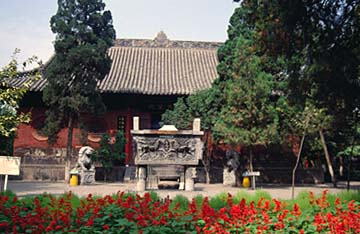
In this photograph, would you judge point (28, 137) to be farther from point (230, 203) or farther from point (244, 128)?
point (230, 203)

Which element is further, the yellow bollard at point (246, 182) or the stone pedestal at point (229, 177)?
the stone pedestal at point (229, 177)

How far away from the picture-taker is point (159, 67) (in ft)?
65.6

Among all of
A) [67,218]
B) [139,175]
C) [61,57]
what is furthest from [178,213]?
[61,57]

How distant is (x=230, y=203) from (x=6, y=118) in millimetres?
7258

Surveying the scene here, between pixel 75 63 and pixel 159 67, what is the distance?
6147mm

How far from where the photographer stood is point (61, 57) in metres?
14.7

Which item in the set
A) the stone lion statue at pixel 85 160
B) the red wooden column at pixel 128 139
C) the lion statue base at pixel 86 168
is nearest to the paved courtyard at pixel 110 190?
the lion statue base at pixel 86 168

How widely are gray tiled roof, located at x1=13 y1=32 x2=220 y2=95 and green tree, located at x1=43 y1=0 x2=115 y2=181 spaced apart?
1920 mm

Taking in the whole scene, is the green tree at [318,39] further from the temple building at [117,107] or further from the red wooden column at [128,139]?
the red wooden column at [128,139]

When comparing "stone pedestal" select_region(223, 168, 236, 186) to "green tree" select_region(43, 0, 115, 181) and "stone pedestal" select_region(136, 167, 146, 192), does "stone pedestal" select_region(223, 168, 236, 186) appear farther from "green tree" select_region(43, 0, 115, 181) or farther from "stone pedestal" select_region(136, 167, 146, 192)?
"green tree" select_region(43, 0, 115, 181)

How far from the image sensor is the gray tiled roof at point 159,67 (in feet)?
56.2

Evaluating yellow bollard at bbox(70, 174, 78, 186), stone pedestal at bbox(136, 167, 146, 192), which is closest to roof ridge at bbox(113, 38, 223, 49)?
yellow bollard at bbox(70, 174, 78, 186)

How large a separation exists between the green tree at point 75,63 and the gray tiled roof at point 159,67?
192 centimetres

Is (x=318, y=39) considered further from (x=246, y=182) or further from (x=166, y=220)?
(x=246, y=182)
